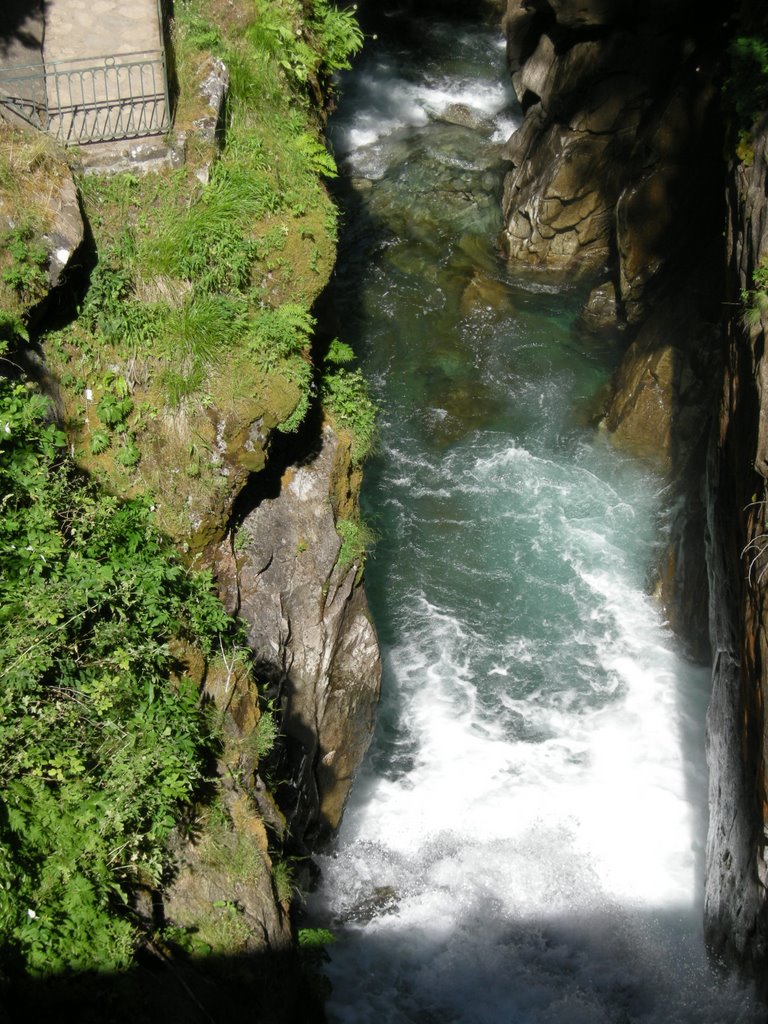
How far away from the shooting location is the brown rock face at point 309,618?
27.0ft

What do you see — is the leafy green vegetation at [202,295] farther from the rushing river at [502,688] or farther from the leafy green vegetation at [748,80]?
the leafy green vegetation at [748,80]

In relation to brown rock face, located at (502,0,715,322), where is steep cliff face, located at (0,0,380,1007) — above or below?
below

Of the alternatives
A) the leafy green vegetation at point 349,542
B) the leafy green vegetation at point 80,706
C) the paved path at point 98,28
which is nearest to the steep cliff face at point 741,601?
the leafy green vegetation at point 349,542

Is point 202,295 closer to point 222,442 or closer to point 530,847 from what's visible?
point 222,442

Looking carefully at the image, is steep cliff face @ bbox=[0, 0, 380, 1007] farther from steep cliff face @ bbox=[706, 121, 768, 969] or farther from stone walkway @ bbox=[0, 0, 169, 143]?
steep cliff face @ bbox=[706, 121, 768, 969]

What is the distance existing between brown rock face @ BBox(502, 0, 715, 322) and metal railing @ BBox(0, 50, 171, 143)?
8.06 metres

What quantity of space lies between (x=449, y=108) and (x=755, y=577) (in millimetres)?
13444

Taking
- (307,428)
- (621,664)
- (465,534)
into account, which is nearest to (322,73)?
(307,428)

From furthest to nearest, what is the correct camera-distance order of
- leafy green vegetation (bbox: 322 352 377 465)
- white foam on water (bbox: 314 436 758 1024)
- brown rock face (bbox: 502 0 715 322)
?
brown rock face (bbox: 502 0 715 322) < leafy green vegetation (bbox: 322 352 377 465) < white foam on water (bbox: 314 436 758 1024)

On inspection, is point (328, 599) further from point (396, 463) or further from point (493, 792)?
point (396, 463)

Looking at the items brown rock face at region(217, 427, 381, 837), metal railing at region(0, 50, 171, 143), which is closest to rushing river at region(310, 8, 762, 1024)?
brown rock face at region(217, 427, 381, 837)

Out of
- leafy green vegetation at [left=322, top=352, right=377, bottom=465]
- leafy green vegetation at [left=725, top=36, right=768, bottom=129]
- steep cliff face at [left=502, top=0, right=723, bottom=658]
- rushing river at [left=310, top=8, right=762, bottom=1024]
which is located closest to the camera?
rushing river at [left=310, top=8, right=762, bottom=1024]

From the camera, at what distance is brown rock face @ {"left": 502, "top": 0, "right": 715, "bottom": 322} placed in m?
13.2

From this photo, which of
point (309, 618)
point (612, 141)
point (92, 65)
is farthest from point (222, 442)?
point (612, 141)
